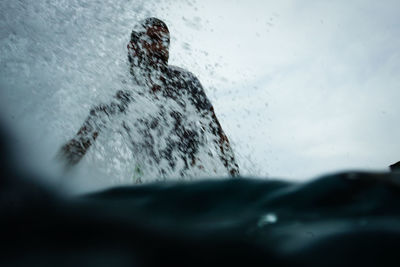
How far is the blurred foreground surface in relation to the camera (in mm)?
948

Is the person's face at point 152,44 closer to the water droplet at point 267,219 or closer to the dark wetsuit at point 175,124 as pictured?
the dark wetsuit at point 175,124

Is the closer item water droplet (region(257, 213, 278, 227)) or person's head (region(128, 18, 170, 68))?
water droplet (region(257, 213, 278, 227))


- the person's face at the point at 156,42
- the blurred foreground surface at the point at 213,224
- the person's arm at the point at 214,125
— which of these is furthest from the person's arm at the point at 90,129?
the blurred foreground surface at the point at 213,224

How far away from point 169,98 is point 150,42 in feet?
2.19

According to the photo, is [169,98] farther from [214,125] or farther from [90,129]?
[90,129]

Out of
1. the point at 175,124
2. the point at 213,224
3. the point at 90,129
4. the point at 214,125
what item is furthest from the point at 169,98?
the point at 213,224

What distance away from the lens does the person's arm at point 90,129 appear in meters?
2.79

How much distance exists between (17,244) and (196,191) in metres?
0.62

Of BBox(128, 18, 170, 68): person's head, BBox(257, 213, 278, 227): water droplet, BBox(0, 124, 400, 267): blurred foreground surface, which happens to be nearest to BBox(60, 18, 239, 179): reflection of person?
BBox(128, 18, 170, 68): person's head

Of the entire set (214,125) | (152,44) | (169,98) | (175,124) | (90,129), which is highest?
(152,44)

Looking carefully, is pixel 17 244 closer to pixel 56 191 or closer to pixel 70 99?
Answer: pixel 56 191

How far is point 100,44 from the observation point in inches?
136

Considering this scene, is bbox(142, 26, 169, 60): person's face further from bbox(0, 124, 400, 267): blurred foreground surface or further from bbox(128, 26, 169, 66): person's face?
bbox(0, 124, 400, 267): blurred foreground surface

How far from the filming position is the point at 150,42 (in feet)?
12.1
